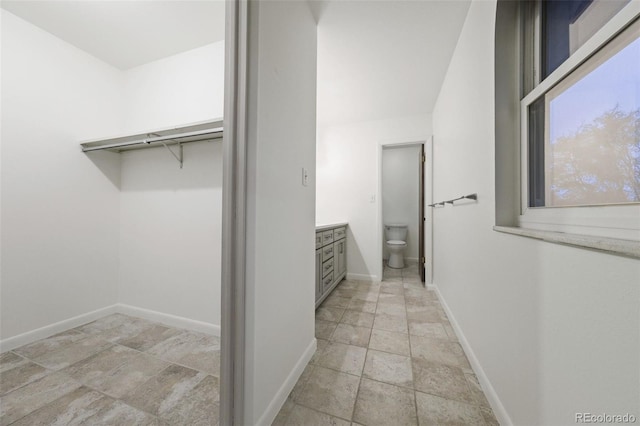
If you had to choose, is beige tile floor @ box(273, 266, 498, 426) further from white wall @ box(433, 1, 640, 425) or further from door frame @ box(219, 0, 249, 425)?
door frame @ box(219, 0, 249, 425)

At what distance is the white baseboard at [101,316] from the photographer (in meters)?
1.51

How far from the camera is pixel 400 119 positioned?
9.81 feet

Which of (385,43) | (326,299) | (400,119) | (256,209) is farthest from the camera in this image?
(400,119)

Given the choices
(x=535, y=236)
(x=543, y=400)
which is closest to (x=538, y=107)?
(x=535, y=236)

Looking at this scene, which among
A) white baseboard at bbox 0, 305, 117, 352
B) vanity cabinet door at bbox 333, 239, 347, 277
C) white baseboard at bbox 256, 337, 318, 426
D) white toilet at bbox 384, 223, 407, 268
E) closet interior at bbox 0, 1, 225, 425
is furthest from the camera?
white toilet at bbox 384, 223, 407, 268

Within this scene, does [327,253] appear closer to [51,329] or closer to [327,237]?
[327,237]

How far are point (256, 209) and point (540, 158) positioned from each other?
1.22 m

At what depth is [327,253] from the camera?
2377mm

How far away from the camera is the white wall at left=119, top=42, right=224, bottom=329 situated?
1764 millimetres

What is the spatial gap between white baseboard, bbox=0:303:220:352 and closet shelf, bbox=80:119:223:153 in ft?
4.67

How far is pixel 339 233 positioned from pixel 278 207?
1893 millimetres

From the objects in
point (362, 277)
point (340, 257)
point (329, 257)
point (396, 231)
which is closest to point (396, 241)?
point (396, 231)

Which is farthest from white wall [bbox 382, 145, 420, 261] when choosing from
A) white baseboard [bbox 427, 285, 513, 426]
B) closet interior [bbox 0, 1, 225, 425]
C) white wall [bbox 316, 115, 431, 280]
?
closet interior [bbox 0, 1, 225, 425]

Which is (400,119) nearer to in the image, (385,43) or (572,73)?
(385,43)
